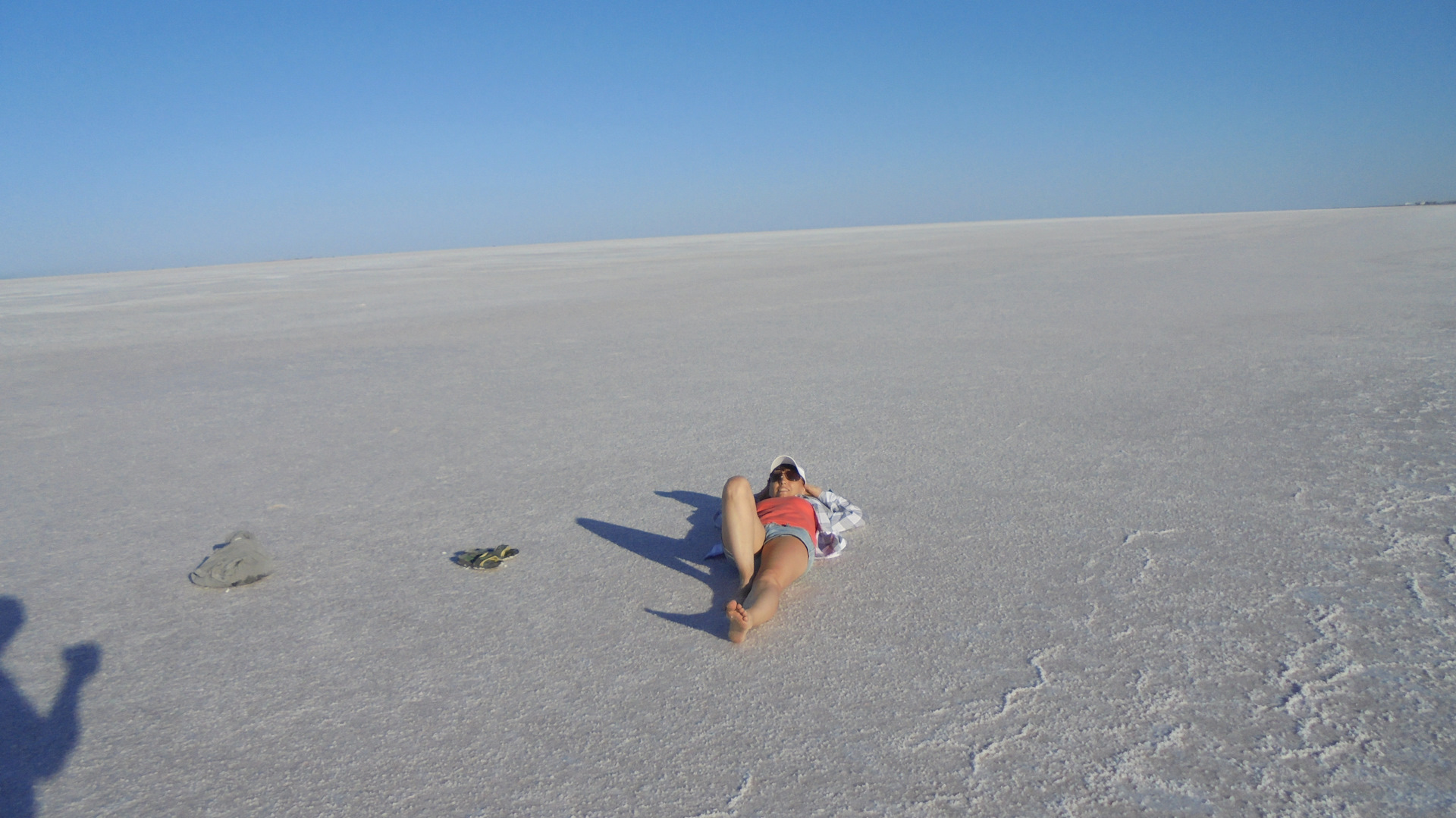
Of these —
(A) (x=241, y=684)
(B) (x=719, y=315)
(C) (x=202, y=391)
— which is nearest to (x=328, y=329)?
(C) (x=202, y=391)

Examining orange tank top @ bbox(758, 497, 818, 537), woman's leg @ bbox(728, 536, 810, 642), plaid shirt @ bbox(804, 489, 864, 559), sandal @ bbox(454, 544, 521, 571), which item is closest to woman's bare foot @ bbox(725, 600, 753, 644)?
woman's leg @ bbox(728, 536, 810, 642)

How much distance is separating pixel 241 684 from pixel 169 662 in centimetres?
39

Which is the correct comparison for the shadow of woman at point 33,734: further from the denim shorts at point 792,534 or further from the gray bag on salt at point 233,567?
the denim shorts at point 792,534

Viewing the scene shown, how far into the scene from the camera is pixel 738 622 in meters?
3.06

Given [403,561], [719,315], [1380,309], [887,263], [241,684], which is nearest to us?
[241,684]

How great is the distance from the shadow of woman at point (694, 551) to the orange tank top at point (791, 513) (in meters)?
0.29

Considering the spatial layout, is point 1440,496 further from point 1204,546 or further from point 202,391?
point 202,391

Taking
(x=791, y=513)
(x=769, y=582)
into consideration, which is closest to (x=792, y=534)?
(x=791, y=513)

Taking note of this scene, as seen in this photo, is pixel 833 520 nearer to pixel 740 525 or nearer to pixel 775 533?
pixel 775 533

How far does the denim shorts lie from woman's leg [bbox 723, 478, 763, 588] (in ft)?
0.46

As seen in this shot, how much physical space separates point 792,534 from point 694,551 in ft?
1.93

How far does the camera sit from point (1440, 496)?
13.5ft

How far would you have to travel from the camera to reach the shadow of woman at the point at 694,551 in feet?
11.1

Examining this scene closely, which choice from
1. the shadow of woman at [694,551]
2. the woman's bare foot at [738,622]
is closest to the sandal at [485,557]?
the shadow of woman at [694,551]
